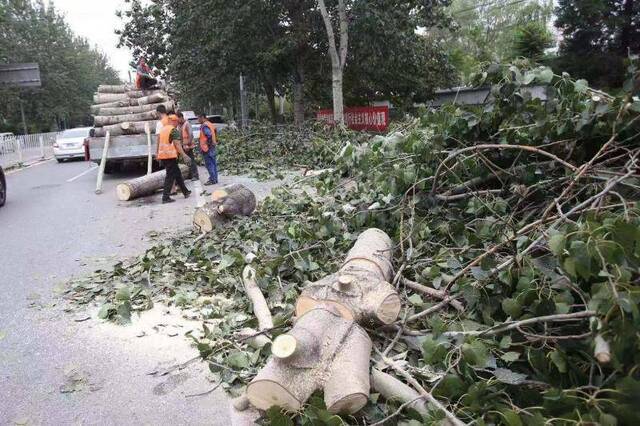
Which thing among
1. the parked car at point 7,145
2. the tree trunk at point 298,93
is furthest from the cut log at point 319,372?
the parked car at point 7,145

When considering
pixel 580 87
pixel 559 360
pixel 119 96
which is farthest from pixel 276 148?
pixel 559 360

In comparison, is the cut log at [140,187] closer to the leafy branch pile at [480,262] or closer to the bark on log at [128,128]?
the bark on log at [128,128]

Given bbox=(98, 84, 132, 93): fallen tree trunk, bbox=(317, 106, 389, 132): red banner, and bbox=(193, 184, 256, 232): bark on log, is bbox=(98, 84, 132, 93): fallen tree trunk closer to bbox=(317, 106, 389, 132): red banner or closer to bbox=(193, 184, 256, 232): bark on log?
bbox=(317, 106, 389, 132): red banner

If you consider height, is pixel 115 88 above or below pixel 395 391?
above

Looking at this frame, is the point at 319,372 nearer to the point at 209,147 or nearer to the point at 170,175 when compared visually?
the point at 170,175

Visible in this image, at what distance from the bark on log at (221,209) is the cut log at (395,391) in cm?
429

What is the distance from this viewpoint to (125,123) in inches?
519

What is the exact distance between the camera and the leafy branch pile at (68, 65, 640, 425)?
2.38 metres

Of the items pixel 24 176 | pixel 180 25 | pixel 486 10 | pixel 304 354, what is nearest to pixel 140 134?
pixel 24 176

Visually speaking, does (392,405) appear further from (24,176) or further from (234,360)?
(24,176)

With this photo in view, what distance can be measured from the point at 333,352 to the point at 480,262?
1.13 m

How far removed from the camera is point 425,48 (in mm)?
20500

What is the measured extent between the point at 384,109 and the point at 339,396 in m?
16.9

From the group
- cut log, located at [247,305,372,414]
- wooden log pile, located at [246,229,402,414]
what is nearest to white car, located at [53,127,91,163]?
wooden log pile, located at [246,229,402,414]
